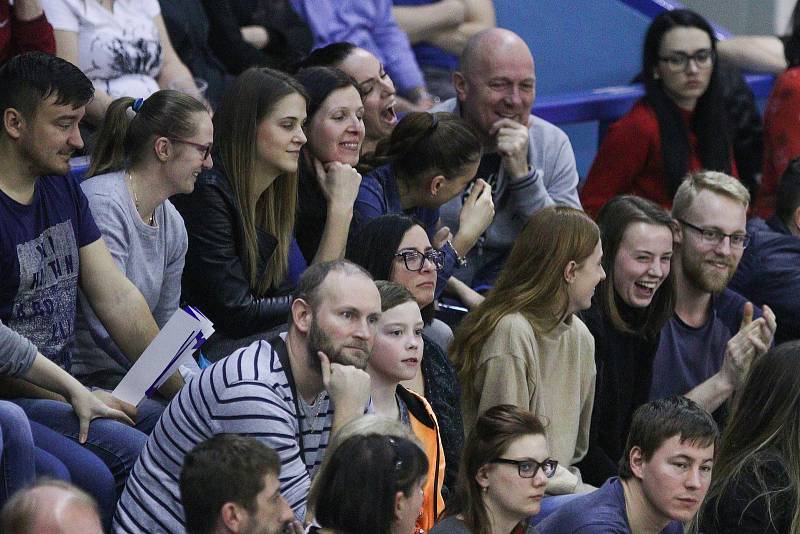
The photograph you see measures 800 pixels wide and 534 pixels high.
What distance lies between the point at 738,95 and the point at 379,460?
3.90 m

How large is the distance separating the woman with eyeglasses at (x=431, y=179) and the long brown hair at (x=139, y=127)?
768 millimetres

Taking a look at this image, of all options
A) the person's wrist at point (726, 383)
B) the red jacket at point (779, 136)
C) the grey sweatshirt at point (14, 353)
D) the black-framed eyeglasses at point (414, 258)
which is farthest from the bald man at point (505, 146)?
the grey sweatshirt at point (14, 353)

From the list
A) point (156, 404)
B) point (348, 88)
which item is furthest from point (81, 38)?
point (156, 404)

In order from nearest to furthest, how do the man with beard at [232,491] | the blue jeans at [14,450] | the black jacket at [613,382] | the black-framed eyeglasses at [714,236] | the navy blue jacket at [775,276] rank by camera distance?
the man with beard at [232,491] → the blue jeans at [14,450] → the black jacket at [613,382] → the black-framed eyeglasses at [714,236] → the navy blue jacket at [775,276]

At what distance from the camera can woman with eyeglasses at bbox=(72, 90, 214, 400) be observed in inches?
144

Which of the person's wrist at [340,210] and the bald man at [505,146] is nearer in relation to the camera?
the person's wrist at [340,210]

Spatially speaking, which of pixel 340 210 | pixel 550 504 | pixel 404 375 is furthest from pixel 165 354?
pixel 550 504

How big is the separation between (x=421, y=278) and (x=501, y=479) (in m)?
0.73

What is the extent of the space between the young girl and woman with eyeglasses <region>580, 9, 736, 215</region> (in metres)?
1.94

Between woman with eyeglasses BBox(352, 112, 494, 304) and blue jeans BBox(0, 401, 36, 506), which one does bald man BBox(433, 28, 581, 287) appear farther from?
blue jeans BBox(0, 401, 36, 506)

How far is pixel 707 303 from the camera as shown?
14.9ft

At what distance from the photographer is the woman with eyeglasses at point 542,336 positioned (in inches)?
152

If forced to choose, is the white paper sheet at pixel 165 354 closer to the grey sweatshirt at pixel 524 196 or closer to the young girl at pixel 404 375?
the young girl at pixel 404 375

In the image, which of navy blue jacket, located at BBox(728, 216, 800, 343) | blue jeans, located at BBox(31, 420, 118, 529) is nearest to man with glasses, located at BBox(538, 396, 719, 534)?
blue jeans, located at BBox(31, 420, 118, 529)
